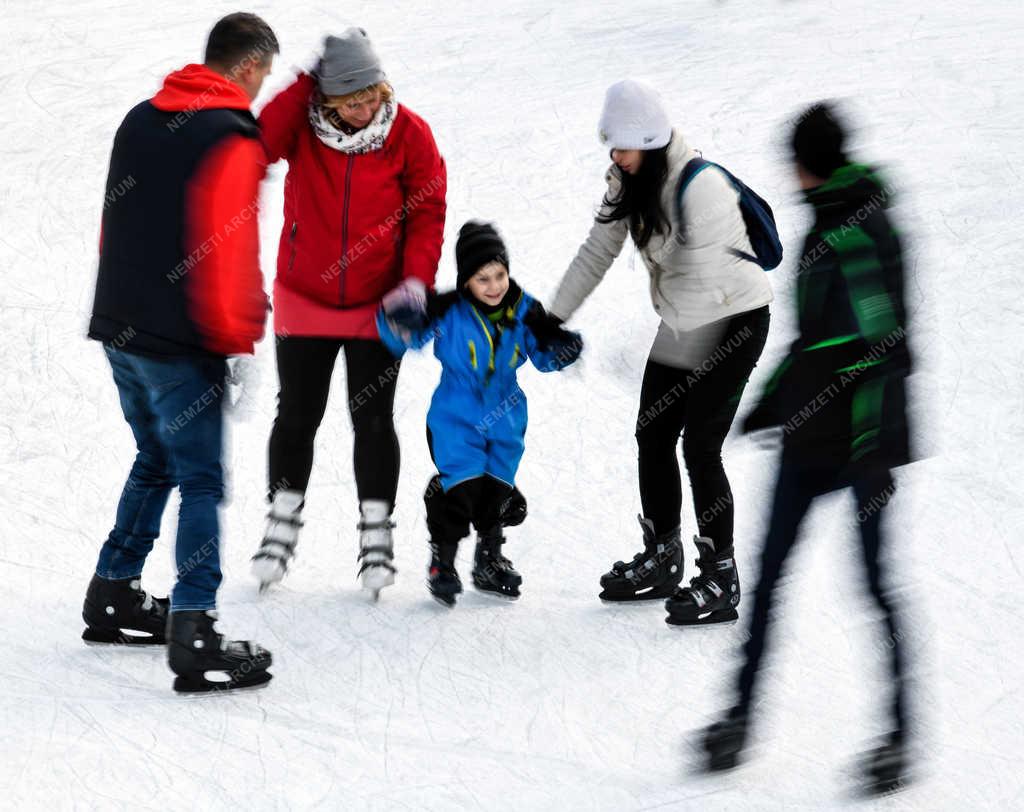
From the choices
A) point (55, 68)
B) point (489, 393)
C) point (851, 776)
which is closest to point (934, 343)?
point (489, 393)

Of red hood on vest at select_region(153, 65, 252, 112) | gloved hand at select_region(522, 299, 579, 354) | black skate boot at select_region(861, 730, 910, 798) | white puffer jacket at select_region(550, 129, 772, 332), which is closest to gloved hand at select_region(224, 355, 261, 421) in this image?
red hood on vest at select_region(153, 65, 252, 112)

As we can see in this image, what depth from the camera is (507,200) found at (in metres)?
7.22

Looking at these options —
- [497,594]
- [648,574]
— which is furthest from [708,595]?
[497,594]

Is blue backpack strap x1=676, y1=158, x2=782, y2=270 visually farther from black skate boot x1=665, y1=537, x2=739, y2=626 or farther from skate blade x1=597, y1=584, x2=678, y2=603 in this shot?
skate blade x1=597, y1=584, x2=678, y2=603

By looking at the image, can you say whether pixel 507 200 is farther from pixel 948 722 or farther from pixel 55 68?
pixel 948 722

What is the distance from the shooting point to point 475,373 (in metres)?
3.85

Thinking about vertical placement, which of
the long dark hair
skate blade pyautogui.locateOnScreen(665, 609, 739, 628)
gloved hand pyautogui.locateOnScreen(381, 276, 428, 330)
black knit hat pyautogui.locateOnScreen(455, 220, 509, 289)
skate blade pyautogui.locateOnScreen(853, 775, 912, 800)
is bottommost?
skate blade pyautogui.locateOnScreen(853, 775, 912, 800)

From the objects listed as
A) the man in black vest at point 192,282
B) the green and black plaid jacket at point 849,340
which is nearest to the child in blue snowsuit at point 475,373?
the man in black vest at point 192,282

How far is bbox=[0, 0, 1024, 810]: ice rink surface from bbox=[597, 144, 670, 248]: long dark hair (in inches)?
14.9

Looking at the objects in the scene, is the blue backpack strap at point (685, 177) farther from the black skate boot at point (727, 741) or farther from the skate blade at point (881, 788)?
the skate blade at point (881, 788)

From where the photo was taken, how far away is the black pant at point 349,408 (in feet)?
12.6

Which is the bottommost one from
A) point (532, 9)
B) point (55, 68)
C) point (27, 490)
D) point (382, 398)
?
point (27, 490)

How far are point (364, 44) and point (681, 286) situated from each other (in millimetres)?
1142

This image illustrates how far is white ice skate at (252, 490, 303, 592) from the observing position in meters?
3.95
